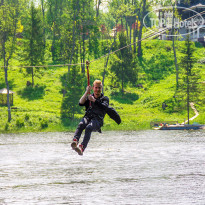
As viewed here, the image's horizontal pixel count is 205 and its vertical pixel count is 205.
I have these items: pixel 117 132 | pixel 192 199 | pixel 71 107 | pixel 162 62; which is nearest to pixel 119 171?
pixel 192 199

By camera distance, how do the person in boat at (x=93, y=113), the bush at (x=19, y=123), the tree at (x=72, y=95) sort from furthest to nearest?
1. the tree at (x=72, y=95)
2. the bush at (x=19, y=123)
3. the person in boat at (x=93, y=113)

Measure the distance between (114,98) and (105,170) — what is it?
36.5m

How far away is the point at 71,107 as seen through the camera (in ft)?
225

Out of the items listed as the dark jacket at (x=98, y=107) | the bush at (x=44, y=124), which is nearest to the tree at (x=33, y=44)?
the bush at (x=44, y=124)

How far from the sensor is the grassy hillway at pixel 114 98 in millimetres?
65812

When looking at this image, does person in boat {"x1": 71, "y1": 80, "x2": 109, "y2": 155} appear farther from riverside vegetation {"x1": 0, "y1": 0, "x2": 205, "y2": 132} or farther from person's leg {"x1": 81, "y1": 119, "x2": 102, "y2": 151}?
riverside vegetation {"x1": 0, "y1": 0, "x2": 205, "y2": 132}

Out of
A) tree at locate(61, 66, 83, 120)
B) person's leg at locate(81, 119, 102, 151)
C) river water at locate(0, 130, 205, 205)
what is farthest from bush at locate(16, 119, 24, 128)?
person's leg at locate(81, 119, 102, 151)

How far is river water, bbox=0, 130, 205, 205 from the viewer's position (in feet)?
107

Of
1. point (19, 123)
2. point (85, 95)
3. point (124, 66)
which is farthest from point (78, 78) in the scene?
point (85, 95)

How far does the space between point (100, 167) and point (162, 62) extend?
5317cm

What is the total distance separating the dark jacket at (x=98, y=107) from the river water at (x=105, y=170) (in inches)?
524

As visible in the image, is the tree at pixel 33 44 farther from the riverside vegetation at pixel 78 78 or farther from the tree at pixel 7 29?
the tree at pixel 7 29

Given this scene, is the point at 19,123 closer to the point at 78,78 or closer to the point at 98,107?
the point at 78,78

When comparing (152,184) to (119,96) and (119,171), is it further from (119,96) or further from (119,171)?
(119,96)
